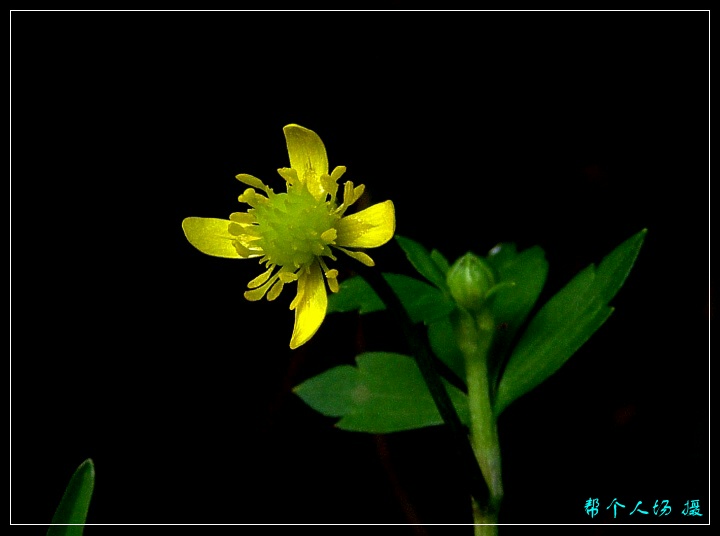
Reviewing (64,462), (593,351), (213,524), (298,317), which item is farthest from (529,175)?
(64,462)

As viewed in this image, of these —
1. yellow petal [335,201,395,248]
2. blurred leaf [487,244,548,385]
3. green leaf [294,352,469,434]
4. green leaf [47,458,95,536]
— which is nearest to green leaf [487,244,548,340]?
blurred leaf [487,244,548,385]

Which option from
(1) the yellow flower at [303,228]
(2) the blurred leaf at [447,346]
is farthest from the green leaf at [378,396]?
(1) the yellow flower at [303,228]

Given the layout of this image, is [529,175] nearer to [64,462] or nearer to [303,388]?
[303,388]

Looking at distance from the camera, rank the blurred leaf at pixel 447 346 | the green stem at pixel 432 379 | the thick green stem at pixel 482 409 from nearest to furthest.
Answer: the green stem at pixel 432 379
the thick green stem at pixel 482 409
the blurred leaf at pixel 447 346

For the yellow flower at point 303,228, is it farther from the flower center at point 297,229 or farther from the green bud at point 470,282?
the green bud at point 470,282

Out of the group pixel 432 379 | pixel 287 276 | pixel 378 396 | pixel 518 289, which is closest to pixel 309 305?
pixel 287 276

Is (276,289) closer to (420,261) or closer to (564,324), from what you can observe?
(420,261)
